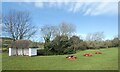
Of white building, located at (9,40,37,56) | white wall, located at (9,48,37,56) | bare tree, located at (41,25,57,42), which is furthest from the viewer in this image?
bare tree, located at (41,25,57,42)

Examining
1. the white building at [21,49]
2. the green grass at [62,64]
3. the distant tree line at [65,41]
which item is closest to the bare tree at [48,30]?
the distant tree line at [65,41]

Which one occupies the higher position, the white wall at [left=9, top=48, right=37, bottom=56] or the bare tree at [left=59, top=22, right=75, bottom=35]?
the bare tree at [left=59, top=22, right=75, bottom=35]

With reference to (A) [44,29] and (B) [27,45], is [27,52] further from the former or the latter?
(A) [44,29]

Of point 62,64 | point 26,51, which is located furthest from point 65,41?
point 62,64

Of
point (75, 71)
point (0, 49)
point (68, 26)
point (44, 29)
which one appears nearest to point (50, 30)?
point (44, 29)

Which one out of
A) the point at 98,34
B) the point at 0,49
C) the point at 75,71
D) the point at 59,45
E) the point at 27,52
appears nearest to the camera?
the point at 75,71

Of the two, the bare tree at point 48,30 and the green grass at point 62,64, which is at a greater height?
the bare tree at point 48,30

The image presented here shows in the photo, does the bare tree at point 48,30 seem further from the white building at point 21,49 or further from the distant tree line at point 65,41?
the white building at point 21,49

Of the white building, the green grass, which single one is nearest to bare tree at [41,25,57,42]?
the white building

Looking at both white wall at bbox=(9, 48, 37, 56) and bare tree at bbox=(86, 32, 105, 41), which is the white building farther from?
bare tree at bbox=(86, 32, 105, 41)

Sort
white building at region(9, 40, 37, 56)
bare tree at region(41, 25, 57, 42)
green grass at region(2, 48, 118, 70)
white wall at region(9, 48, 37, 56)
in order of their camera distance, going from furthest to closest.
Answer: bare tree at region(41, 25, 57, 42), white building at region(9, 40, 37, 56), white wall at region(9, 48, 37, 56), green grass at region(2, 48, 118, 70)

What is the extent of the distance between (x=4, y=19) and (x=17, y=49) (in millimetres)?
11214

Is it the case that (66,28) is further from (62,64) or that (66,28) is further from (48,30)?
(62,64)

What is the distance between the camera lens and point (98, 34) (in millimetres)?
47250
